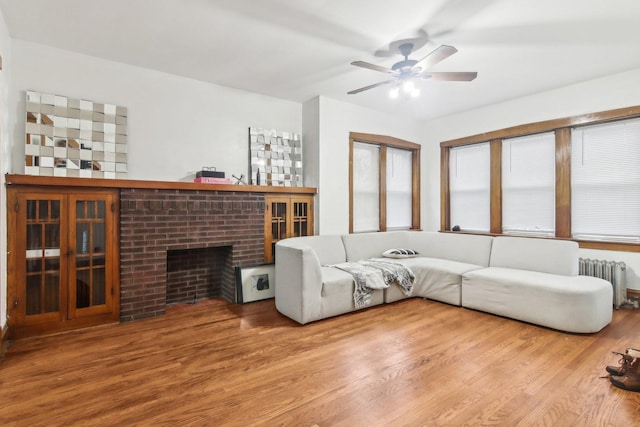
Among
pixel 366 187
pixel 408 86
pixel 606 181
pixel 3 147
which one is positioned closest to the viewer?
pixel 3 147

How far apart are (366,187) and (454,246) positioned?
1.65m

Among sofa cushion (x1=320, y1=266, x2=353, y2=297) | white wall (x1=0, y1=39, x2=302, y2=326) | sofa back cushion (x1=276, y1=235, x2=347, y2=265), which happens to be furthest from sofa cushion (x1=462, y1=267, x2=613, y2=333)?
white wall (x1=0, y1=39, x2=302, y2=326)

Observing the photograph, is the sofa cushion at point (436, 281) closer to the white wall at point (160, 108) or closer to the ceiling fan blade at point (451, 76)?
the ceiling fan blade at point (451, 76)

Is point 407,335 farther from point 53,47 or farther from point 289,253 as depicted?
point 53,47

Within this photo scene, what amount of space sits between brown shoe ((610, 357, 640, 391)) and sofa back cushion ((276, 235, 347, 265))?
2.87 meters

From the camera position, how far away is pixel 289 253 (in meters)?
3.46

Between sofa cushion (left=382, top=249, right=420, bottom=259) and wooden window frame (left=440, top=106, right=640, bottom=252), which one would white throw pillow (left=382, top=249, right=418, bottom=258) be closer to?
sofa cushion (left=382, top=249, right=420, bottom=259)

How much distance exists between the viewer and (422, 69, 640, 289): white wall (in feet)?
12.5

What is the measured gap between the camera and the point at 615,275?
12.4 ft

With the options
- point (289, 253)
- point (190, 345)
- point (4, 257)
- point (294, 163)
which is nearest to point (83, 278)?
point (4, 257)

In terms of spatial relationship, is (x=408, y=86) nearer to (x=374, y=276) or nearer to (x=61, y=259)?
(x=374, y=276)

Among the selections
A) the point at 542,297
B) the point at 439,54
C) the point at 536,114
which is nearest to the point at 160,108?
the point at 439,54

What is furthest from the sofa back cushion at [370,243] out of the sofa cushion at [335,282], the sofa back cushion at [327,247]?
the sofa cushion at [335,282]

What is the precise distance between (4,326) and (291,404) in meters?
2.63
